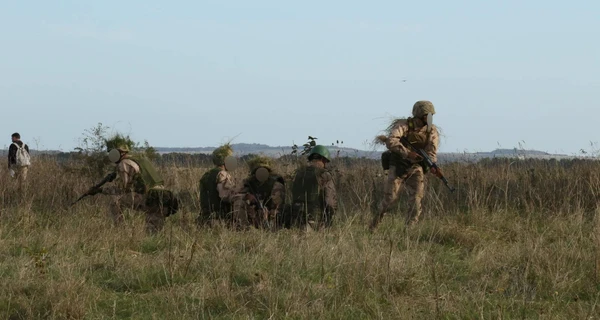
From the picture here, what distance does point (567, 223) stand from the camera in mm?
8750

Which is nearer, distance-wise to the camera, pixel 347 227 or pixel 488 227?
pixel 347 227

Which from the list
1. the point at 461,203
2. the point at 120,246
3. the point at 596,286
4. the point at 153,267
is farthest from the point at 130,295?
the point at 461,203

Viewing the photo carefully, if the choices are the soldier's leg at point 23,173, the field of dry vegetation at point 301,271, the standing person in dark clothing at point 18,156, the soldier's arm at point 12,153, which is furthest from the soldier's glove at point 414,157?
the soldier's arm at point 12,153

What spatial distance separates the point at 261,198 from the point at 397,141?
1515 mm

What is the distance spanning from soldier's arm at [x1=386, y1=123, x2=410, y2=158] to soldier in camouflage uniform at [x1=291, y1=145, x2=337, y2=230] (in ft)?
2.38

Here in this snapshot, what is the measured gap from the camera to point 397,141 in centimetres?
883

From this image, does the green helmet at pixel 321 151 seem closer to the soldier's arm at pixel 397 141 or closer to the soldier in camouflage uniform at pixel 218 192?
the soldier's arm at pixel 397 141

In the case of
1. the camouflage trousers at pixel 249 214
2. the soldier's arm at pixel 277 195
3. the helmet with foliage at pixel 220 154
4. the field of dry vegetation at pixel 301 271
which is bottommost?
the field of dry vegetation at pixel 301 271

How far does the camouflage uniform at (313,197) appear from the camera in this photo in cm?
851

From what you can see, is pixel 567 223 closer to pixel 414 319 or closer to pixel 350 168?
pixel 414 319

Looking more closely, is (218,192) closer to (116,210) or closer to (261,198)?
(261,198)

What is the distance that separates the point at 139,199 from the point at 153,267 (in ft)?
9.55

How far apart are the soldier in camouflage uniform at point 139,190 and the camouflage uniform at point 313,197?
1.45 metres

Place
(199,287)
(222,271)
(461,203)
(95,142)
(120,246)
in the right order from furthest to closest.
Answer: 1. (95,142)
2. (461,203)
3. (120,246)
4. (222,271)
5. (199,287)
